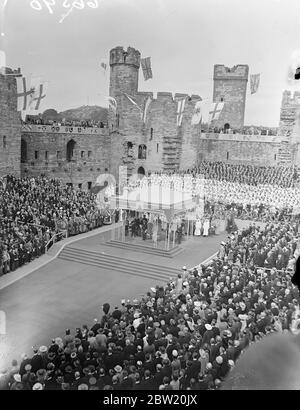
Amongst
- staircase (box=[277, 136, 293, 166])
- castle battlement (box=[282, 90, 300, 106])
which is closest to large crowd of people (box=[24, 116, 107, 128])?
staircase (box=[277, 136, 293, 166])

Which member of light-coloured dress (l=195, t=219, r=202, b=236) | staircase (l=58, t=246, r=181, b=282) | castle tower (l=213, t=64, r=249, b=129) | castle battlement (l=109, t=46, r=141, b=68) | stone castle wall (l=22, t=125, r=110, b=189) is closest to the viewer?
staircase (l=58, t=246, r=181, b=282)

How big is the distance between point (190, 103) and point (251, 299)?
15.5 meters

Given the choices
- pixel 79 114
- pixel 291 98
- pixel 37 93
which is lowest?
pixel 79 114

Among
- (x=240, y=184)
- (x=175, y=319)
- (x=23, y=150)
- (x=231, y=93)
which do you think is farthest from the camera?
(x=231, y=93)

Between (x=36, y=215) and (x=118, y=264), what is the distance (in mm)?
4637

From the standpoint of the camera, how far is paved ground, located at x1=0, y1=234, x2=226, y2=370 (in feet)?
32.6

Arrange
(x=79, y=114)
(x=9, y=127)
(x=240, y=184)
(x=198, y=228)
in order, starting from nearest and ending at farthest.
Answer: (x=198, y=228) < (x=9, y=127) < (x=240, y=184) < (x=79, y=114)

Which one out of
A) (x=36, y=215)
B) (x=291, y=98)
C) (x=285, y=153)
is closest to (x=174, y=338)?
(x=36, y=215)

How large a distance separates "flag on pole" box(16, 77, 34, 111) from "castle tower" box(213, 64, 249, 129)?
1338 cm

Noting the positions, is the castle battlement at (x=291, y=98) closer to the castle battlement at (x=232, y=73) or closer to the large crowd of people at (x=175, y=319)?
the large crowd of people at (x=175, y=319)

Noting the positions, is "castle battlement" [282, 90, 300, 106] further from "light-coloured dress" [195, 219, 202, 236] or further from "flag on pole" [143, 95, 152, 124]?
"flag on pole" [143, 95, 152, 124]

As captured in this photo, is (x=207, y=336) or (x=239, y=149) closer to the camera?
(x=207, y=336)

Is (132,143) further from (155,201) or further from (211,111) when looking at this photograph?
(155,201)

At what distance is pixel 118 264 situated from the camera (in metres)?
14.1
